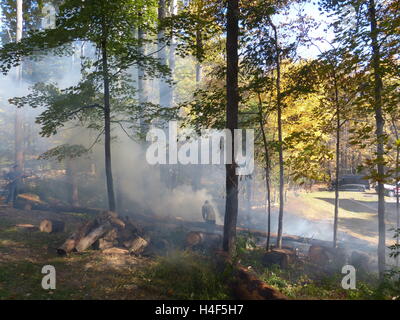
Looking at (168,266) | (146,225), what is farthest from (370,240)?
(168,266)

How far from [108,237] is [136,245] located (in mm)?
953

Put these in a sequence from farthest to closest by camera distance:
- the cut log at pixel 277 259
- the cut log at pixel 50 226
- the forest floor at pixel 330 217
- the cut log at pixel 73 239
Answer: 1. the forest floor at pixel 330 217
2. the cut log at pixel 50 226
3. the cut log at pixel 277 259
4. the cut log at pixel 73 239

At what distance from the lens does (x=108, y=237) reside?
9.07 m

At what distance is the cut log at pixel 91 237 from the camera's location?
329 inches

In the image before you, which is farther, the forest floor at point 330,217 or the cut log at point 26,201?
the forest floor at point 330,217

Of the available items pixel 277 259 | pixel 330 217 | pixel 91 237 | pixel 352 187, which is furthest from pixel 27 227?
pixel 352 187

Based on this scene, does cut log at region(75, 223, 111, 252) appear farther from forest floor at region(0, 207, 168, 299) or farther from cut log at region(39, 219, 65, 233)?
cut log at region(39, 219, 65, 233)

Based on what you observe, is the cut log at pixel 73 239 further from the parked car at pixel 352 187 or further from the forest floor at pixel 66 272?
the parked car at pixel 352 187

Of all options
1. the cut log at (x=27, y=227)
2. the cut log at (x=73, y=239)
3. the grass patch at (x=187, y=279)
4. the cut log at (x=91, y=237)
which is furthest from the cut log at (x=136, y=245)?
the cut log at (x=27, y=227)

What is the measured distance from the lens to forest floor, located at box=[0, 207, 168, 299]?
5969 mm

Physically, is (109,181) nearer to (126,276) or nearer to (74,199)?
(126,276)

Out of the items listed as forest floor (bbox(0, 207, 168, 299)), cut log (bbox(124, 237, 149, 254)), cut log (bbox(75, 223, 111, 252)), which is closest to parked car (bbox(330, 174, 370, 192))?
cut log (bbox(124, 237, 149, 254))

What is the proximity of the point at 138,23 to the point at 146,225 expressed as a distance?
7961 millimetres

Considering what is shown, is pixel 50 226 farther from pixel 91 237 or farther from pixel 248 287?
Answer: pixel 248 287
